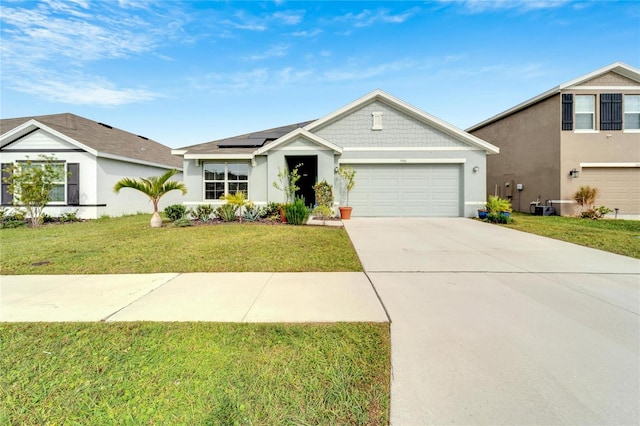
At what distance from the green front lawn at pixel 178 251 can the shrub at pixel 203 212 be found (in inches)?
101

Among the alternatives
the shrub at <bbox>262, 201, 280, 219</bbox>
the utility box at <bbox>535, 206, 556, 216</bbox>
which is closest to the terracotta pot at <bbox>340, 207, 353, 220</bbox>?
the shrub at <bbox>262, 201, 280, 219</bbox>

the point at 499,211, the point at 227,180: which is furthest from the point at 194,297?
the point at 499,211

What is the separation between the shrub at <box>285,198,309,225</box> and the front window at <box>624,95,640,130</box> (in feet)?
54.2

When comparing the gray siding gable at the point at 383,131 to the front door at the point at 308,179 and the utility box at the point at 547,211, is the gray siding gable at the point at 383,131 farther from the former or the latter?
the utility box at the point at 547,211

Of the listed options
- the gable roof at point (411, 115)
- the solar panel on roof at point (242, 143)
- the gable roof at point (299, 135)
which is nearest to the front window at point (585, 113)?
the gable roof at point (411, 115)

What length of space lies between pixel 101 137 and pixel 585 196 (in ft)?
81.7

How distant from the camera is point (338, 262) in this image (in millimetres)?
5492

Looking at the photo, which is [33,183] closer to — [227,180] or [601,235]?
[227,180]

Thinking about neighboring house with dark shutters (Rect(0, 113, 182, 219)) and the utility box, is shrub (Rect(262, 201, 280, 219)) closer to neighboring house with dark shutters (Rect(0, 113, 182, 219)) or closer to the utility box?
neighboring house with dark shutters (Rect(0, 113, 182, 219))

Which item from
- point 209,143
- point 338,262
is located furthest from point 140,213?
point 338,262

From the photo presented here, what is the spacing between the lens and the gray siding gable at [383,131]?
526 inches

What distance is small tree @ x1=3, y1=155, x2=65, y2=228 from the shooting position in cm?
1096

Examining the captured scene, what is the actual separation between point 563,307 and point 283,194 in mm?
10479

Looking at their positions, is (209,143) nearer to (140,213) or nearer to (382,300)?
(140,213)
